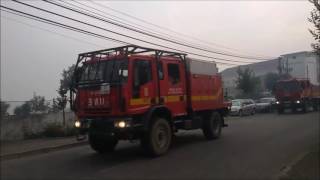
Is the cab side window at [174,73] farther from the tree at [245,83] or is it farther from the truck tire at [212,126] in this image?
the tree at [245,83]

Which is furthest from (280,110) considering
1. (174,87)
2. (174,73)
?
(174,87)

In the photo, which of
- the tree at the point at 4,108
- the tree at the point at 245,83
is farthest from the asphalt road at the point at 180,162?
the tree at the point at 245,83

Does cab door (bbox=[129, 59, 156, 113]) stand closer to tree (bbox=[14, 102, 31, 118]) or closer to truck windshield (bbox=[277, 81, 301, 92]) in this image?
tree (bbox=[14, 102, 31, 118])

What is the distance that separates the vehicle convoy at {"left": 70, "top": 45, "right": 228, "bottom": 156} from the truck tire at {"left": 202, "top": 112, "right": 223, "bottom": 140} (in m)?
2.29

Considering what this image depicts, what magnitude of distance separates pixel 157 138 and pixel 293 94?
97.2 feet

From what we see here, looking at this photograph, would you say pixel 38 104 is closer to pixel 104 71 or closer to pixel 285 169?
pixel 104 71

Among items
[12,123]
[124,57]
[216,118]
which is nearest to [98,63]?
[124,57]

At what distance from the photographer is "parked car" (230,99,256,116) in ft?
138

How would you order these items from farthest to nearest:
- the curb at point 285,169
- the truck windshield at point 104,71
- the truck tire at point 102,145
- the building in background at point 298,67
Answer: the building in background at point 298,67 < the truck tire at point 102,145 < the truck windshield at point 104,71 < the curb at point 285,169

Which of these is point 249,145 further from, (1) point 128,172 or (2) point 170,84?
(1) point 128,172

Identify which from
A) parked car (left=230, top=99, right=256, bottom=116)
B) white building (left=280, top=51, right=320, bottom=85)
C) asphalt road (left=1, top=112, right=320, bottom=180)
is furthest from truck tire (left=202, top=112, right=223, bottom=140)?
white building (left=280, top=51, right=320, bottom=85)

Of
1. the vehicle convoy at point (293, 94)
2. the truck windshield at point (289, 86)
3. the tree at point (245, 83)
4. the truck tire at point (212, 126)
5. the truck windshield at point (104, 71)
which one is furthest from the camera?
the tree at point (245, 83)

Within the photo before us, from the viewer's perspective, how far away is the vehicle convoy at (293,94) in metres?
42.2

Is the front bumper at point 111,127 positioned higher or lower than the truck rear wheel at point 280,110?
higher
